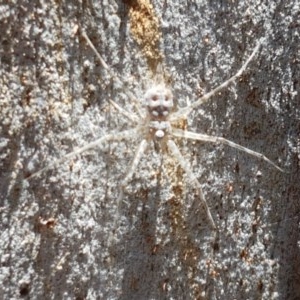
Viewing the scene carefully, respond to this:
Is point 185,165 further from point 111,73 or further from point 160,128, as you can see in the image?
point 111,73

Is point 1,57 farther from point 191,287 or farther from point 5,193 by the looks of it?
point 191,287

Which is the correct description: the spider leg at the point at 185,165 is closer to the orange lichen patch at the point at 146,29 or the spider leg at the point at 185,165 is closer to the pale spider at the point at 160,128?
the pale spider at the point at 160,128

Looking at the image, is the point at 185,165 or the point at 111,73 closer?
the point at 111,73

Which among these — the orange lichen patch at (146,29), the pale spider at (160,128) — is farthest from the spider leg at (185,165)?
the orange lichen patch at (146,29)

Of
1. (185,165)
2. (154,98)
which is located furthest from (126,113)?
(185,165)

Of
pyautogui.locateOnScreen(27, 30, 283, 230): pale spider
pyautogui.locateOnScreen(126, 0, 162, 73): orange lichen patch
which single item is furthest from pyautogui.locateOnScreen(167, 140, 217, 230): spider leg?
pyautogui.locateOnScreen(126, 0, 162, 73): orange lichen patch

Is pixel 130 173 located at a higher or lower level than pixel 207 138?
lower
